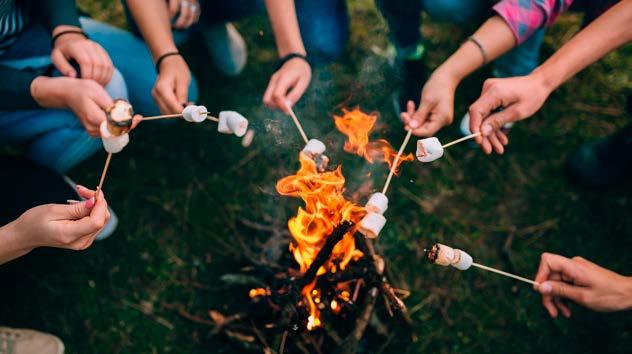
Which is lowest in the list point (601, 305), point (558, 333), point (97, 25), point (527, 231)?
point (558, 333)

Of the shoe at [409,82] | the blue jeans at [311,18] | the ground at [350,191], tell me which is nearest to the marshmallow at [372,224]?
the ground at [350,191]

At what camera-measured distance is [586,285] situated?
6.79ft

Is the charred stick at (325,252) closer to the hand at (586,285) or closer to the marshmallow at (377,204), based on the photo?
the marshmallow at (377,204)

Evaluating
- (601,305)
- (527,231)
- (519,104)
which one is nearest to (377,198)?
(519,104)

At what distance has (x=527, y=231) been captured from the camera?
315cm

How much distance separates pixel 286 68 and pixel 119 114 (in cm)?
103

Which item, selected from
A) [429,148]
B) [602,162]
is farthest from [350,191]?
[602,162]

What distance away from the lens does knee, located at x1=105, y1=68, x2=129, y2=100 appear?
2645 mm

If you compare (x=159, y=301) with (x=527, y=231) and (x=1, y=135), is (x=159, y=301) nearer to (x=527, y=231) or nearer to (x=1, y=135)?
(x=1, y=135)

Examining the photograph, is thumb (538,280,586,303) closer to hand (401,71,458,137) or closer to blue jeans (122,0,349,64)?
hand (401,71,458,137)

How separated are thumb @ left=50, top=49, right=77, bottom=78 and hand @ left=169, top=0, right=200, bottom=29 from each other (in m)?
0.70

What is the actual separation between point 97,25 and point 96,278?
1619 millimetres

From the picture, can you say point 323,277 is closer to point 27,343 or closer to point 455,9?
point 27,343

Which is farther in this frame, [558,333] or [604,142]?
[604,142]
